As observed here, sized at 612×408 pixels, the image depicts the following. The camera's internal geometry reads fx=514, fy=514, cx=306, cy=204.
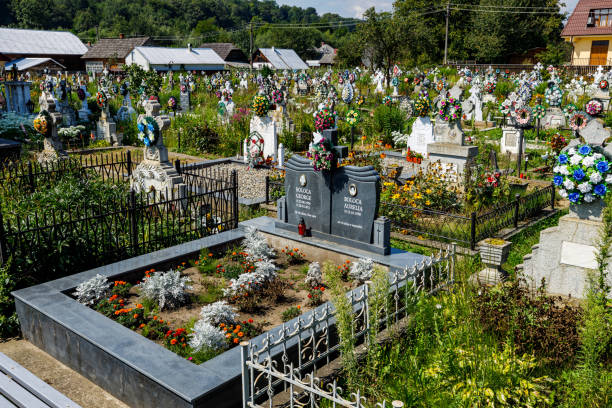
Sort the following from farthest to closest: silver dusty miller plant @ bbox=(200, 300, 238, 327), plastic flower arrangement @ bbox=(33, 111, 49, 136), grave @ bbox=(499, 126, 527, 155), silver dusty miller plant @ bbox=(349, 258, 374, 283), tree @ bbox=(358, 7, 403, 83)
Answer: tree @ bbox=(358, 7, 403, 83)
grave @ bbox=(499, 126, 527, 155)
plastic flower arrangement @ bbox=(33, 111, 49, 136)
silver dusty miller plant @ bbox=(349, 258, 374, 283)
silver dusty miller plant @ bbox=(200, 300, 238, 327)

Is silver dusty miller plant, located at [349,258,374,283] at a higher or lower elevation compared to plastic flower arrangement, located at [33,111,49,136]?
lower

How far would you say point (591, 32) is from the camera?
47.3 m

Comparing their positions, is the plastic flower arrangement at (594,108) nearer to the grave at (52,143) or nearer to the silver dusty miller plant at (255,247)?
the silver dusty miller plant at (255,247)

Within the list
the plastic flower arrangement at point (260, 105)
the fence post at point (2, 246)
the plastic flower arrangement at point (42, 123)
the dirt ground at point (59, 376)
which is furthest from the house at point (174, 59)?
the dirt ground at point (59, 376)

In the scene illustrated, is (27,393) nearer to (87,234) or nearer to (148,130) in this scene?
(87,234)

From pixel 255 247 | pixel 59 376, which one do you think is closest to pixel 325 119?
pixel 255 247

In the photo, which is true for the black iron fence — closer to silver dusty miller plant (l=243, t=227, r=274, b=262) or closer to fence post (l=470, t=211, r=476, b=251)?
silver dusty miller plant (l=243, t=227, r=274, b=262)

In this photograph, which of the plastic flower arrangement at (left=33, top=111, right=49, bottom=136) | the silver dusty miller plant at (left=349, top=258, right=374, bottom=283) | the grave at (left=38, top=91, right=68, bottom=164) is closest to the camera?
the silver dusty miller plant at (left=349, top=258, right=374, bottom=283)

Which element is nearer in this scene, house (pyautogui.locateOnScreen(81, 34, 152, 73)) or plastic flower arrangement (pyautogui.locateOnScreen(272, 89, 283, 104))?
plastic flower arrangement (pyautogui.locateOnScreen(272, 89, 283, 104))

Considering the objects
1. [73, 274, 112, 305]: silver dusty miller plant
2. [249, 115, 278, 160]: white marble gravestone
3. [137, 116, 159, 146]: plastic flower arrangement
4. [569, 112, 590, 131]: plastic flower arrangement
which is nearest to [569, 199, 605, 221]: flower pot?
[569, 112, 590, 131]: plastic flower arrangement

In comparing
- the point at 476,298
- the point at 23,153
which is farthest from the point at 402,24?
the point at 476,298

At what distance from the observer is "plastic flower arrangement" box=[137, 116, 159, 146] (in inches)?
440

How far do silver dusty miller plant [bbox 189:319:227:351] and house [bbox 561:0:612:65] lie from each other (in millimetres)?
52322

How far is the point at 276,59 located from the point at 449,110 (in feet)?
207
